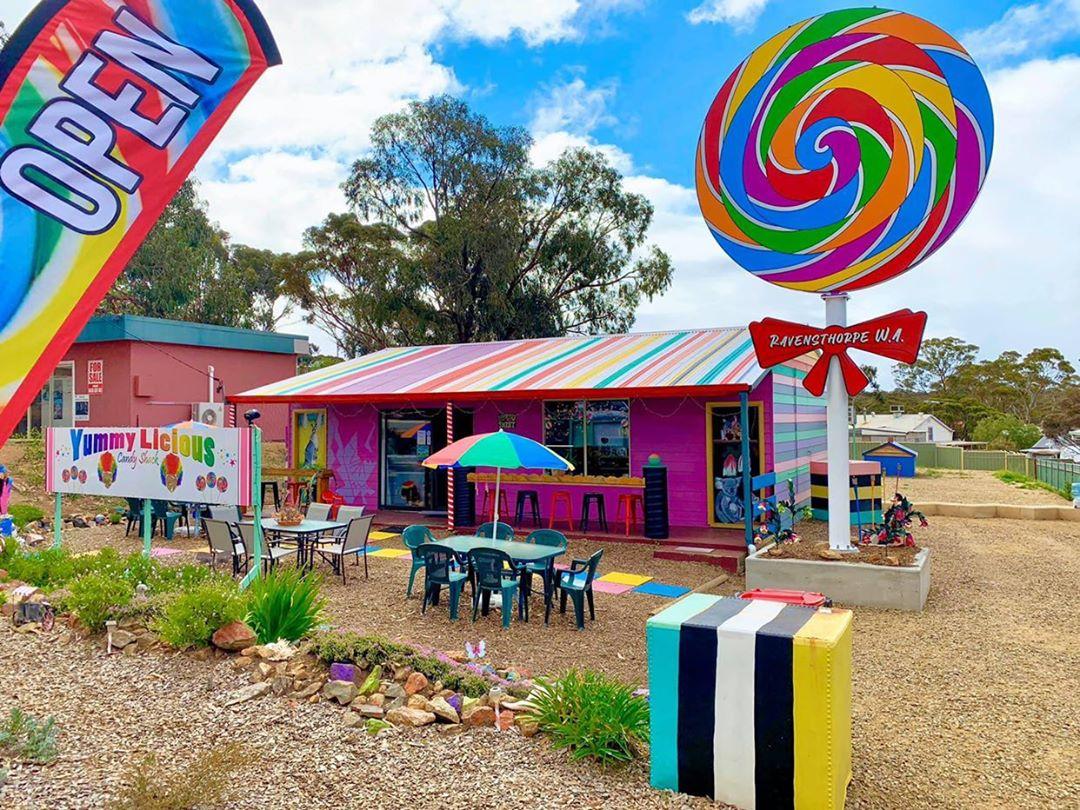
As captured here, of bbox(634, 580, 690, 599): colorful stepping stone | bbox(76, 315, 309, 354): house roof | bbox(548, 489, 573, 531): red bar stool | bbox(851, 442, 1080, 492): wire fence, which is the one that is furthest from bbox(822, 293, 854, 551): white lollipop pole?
bbox(851, 442, 1080, 492): wire fence

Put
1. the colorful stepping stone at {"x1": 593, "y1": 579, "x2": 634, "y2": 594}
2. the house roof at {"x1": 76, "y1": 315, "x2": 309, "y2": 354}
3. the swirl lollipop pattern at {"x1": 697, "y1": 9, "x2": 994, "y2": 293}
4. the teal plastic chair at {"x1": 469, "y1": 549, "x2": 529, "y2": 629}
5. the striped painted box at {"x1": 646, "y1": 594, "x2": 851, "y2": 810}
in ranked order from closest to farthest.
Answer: the striped painted box at {"x1": 646, "y1": 594, "x2": 851, "y2": 810}, the teal plastic chair at {"x1": 469, "y1": 549, "x2": 529, "y2": 629}, the swirl lollipop pattern at {"x1": 697, "y1": 9, "x2": 994, "y2": 293}, the colorful stepping stone at {"x1": 593, "y1": 579, "x2": 634, "y2": 594}, the house roof at {"x1": 76, "y1": 315, "x2": 309, "y2": 354}

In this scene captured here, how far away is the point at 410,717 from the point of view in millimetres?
4180

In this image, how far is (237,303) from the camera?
3272cm

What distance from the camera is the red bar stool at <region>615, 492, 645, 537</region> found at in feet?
38.7

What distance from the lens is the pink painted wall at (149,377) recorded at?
18.3 metres

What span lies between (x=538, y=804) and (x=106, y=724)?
2.54 meters

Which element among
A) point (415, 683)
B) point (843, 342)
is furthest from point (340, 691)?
point (843, 342)

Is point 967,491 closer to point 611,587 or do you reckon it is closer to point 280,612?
point 611,587

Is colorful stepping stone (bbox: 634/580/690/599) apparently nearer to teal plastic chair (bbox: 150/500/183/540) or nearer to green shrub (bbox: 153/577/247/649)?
green shrub (bbox: 153/577/247/649)

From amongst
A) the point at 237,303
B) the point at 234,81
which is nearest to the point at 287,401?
the point at 234,81

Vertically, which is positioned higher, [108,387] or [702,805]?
[108,387]

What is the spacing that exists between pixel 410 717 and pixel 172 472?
17.8 feet

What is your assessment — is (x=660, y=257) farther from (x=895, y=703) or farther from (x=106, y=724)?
(x=106, y=724)

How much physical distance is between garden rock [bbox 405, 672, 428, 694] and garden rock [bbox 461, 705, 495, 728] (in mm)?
425
